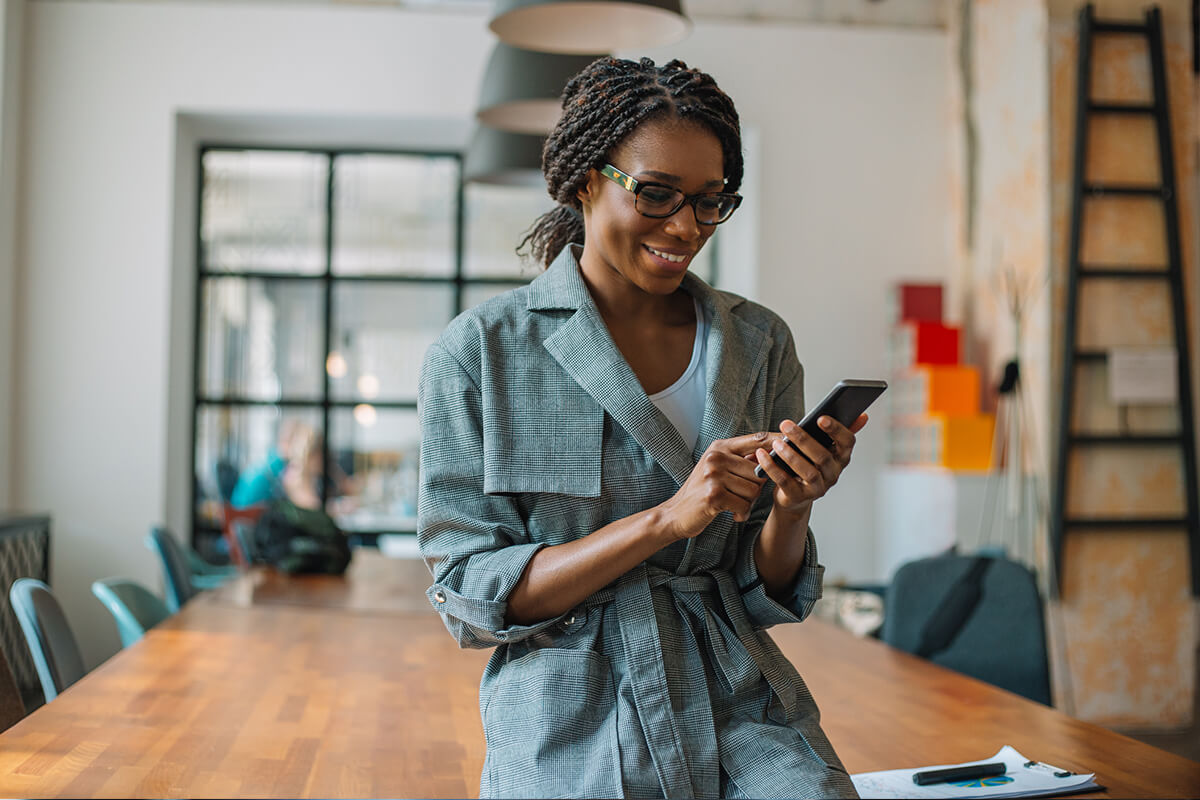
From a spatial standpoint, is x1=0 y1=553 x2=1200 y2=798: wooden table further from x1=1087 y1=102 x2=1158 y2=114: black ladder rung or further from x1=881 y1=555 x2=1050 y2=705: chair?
x1=1087 y1=102 x2=1158 y2=114: black ladder rung

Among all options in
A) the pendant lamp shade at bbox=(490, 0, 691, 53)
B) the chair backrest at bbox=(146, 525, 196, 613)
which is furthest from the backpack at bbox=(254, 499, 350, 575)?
the pendant lamp shade at bbox=(490, 0, 691, 53)

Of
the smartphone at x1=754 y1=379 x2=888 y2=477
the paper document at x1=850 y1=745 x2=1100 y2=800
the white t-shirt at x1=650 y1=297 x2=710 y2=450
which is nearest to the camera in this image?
the smartphone at x1=754 y1=379 x2=888 y2=477

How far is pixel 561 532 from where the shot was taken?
133 centimetres

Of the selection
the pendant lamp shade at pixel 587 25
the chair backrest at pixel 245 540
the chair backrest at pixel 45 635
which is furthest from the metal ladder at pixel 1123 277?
the chair backrest at pixel 45 635

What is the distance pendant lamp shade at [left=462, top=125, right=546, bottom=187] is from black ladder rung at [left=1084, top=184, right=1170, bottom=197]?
2.46m

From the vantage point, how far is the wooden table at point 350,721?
5.16ft

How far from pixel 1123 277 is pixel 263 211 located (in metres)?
4.70

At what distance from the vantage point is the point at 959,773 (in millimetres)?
1619

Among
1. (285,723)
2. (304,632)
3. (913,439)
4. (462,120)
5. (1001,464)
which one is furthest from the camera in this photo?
(462,120)

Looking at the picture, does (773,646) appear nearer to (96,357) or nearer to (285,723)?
(285,723)

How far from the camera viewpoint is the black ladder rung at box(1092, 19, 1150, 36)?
16.6 feet

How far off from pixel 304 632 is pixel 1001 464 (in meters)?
3.40

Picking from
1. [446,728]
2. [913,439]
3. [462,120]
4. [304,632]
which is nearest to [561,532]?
[446,728]

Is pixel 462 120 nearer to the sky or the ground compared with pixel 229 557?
nearer to the sky
